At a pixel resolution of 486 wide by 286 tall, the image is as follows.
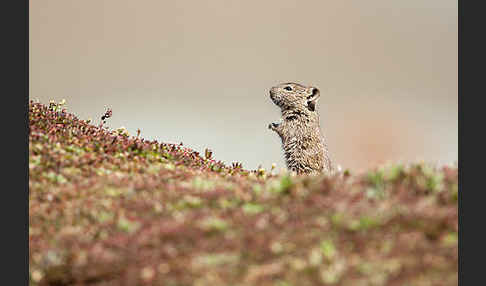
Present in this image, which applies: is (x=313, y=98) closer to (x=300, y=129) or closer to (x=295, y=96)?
(x=295, y=96)

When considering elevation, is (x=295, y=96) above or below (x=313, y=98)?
above

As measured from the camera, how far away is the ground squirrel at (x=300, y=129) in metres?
17.3

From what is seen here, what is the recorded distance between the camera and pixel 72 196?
10.0 metres

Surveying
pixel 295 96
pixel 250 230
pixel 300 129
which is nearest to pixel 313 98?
pixel 295 96

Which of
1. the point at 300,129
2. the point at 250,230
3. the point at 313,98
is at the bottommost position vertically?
the point at 250,230

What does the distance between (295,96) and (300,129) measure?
1163 millimetres

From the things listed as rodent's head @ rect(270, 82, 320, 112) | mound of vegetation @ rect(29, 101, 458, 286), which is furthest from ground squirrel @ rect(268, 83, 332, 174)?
mound of vegetation @ rect(29, 101, 458, 286)

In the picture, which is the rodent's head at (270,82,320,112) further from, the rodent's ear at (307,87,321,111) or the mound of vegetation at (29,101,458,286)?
the mound of vegetation at (29,101,458,286)

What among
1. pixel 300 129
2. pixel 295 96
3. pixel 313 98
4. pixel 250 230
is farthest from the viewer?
pixel 295 96

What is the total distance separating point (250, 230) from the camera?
7.83m

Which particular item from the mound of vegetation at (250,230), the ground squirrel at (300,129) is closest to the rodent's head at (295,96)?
the ground squirrel at (300,129)

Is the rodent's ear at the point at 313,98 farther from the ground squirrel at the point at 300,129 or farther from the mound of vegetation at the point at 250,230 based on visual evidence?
the mound of vegetation at the point at 250,230

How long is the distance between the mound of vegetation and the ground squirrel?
6.97 m

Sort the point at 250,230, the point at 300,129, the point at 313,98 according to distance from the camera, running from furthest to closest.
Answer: the point at 313,98 < the point at 300,129 < the point at 250,230
